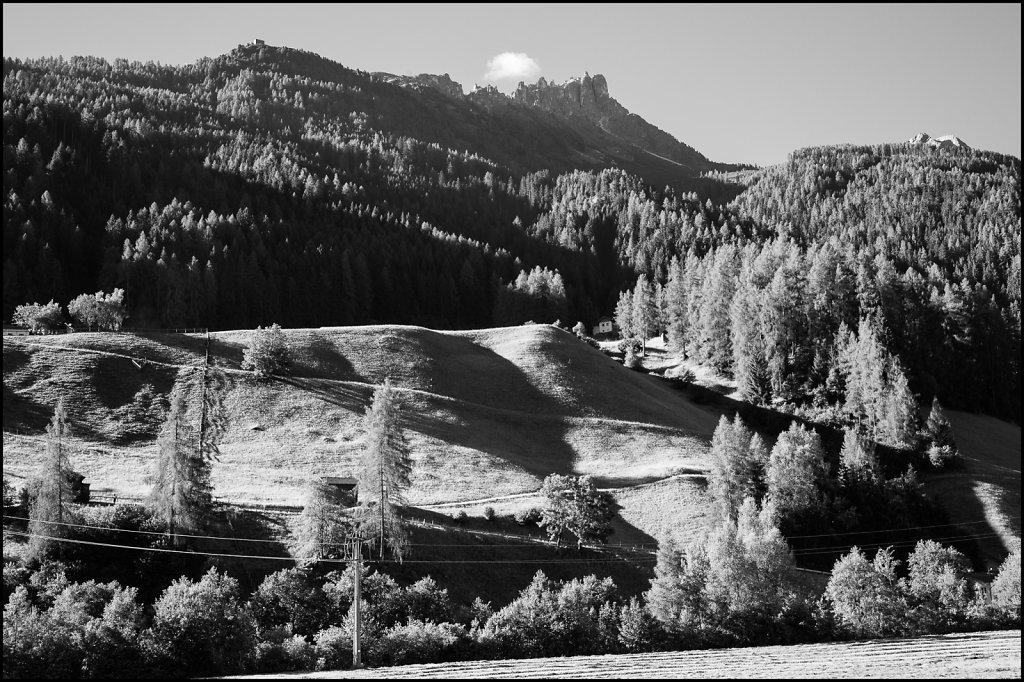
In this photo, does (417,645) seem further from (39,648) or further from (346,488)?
(346,488)

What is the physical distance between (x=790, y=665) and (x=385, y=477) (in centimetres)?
3273

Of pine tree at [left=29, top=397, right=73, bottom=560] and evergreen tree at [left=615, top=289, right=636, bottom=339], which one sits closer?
pine tree at [left=29, top=397, right=73, bottom=560]

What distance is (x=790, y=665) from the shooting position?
29797mm

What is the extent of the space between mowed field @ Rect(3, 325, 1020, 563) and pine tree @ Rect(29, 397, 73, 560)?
36.7 feet

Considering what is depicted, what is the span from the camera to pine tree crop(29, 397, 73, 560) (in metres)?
48.8

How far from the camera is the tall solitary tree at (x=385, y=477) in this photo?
A: 56531 millimetres

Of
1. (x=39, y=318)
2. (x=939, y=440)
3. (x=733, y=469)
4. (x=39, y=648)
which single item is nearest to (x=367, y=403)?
(x=733, y=469)

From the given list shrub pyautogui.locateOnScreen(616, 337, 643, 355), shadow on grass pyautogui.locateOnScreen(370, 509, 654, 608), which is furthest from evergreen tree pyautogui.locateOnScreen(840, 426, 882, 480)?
shrub pyautogui.locateOnScreen(616, 337, 643, 355)

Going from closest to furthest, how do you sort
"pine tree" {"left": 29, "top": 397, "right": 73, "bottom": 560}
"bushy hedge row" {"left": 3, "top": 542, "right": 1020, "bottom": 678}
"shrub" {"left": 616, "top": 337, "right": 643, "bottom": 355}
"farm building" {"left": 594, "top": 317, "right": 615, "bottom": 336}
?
"bushy hedge row" {"left": 3, "top": 542, "right": 1020, "bottom": 678} → "pine tree" {"left": 29, "top": 397, "right": 73, "bottom": 560} → "shrub" {"left": 616, "top": 337, "right": 643, "bottom": 355} → "farm building" {"left": 594, "top": 317, "right": 615, "bottom": 336}

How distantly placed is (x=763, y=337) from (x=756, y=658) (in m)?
94.2

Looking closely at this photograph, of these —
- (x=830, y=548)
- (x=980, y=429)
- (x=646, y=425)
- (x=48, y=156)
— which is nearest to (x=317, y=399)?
(x=646, y=425)

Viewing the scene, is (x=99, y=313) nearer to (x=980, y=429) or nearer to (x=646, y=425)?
(x=646, y=425)

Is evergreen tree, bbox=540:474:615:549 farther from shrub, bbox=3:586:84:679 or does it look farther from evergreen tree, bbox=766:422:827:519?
shrub, bbox=3:586:84:679

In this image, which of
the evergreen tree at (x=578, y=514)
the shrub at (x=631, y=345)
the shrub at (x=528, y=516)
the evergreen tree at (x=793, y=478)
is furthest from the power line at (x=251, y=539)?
the shrub at (x=631, y=345)
